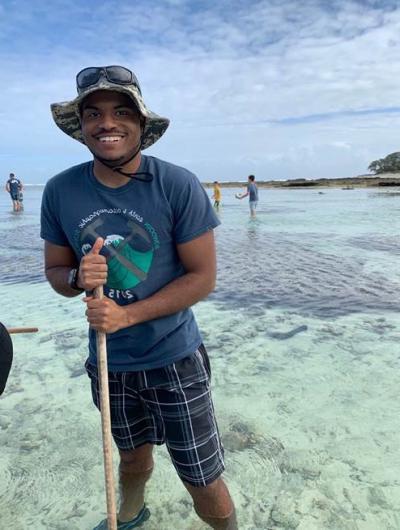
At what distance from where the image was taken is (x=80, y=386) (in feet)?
14.8

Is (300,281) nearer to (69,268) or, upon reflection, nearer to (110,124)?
(69,268)

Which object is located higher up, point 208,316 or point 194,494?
point 194,494

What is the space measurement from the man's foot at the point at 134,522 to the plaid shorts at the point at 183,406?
0.77 meters

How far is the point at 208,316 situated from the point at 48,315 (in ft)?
7.74

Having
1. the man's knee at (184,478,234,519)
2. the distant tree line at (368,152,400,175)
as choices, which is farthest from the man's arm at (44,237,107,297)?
the distant tree line at (368,152,400,175)

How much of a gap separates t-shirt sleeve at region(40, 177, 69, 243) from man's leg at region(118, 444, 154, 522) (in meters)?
1.19

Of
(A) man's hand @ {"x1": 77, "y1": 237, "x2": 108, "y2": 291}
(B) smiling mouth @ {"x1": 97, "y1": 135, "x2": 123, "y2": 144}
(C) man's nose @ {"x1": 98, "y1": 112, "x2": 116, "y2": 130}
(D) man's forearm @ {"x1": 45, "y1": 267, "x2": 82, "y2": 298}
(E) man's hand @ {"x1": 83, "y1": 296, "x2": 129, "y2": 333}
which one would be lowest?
(E) man's hand @ {"x1": 83, "y1": 296, "x2": 129, "y2": 333}

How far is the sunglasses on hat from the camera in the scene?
2033 millimetres

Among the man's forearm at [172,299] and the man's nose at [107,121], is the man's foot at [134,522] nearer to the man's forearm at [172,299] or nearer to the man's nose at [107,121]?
the man's forearm at [172,299]

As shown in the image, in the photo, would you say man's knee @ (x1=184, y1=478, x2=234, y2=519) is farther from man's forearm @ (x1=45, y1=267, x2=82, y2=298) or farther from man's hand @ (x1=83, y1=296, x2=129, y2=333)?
man's forearm @ (x1=45, y1=267, x2=82, y2=298)

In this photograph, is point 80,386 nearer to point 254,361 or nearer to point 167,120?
point 254,361

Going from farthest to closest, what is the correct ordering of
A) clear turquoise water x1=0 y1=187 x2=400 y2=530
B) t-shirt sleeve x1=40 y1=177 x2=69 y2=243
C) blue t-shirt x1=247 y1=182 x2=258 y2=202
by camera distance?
blue t-shirt x1=247 y1=182 x2=258 y2=202
clear turquoise water x1=0 y1=187 x2=400 y2=530
t-shirt sleeve x1=40 y1=177 x2=69 y2=243

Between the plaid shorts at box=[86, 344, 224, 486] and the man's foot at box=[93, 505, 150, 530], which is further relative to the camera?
the man's foot at box=[93, 505, 150, 530]

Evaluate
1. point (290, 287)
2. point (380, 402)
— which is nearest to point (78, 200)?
point (380, 402)
